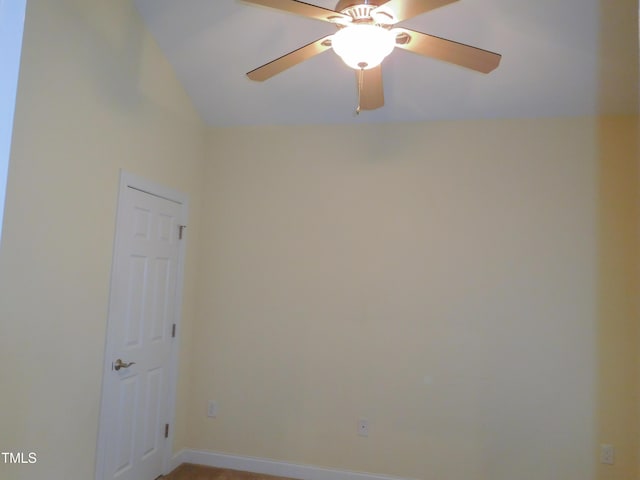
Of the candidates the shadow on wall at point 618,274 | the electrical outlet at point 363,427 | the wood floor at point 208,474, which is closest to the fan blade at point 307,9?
the shadow on wall at point 618,274

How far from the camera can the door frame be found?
215 centimetres

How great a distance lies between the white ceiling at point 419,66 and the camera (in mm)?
2166

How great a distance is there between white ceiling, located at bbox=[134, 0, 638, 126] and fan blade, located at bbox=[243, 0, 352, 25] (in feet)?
3.10

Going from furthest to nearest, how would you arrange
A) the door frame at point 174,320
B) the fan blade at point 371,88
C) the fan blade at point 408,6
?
1. the door frame at point 174,320
2. the fan blade at point 371,88
3. the fan blade at point 408,6

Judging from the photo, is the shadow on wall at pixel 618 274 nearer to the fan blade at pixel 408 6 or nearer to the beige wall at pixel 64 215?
the fan blade at pixel 408 6

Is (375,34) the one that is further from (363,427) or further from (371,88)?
(363,427)

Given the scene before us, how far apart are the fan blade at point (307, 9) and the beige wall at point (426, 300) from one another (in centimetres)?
161

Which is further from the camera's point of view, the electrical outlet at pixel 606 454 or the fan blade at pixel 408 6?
the electrical outlet at pixel 606 454

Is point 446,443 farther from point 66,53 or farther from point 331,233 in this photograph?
point 66,53

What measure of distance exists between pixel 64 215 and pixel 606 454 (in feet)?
11.6

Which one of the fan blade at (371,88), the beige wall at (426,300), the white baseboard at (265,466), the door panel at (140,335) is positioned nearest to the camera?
the fan blade at (371,88)

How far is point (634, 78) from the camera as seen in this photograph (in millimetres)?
2391

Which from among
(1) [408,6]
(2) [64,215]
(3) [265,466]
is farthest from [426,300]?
(2) [64,215]

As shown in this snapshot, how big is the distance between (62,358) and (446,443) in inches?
96.1
